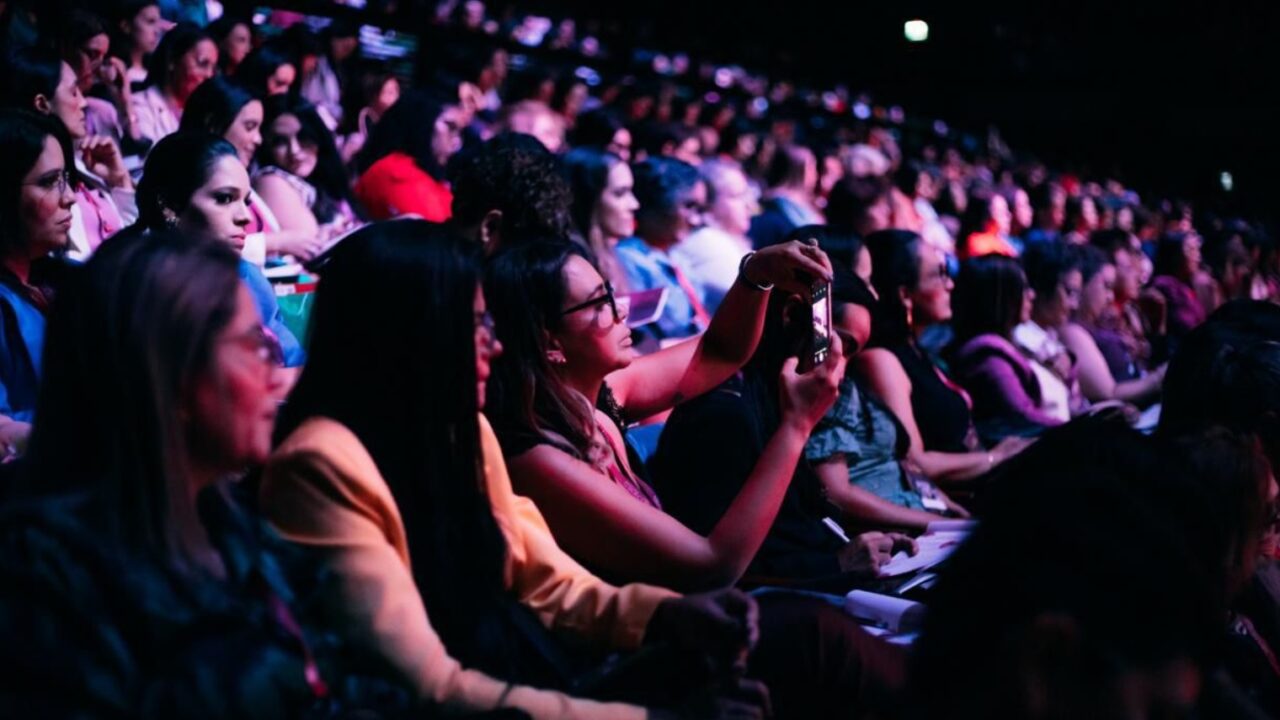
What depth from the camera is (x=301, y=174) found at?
4.42 meters

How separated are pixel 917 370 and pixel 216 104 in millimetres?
2149

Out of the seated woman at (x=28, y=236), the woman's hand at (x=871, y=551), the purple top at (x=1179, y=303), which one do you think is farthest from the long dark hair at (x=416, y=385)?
the purple top at (x=1179, y=303)

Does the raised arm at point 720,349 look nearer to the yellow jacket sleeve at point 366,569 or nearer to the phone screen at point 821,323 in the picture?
the phone screen at point 821,323

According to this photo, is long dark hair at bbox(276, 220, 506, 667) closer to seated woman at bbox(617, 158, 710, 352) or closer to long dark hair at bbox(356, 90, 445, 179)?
seated woman at bbox(617, 158, 710, 352)

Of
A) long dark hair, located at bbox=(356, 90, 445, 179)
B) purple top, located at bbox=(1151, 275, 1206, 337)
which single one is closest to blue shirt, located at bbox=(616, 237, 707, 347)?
long dark hair, located at bbox=(356, 90, 445, 179)

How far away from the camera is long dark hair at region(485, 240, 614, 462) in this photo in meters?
2.23

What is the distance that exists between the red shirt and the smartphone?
6.96ft

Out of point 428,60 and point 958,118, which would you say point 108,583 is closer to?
point 428,60

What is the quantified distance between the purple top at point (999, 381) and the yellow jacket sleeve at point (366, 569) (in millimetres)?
3019

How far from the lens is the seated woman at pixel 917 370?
3600 mm

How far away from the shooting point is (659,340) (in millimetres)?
4082

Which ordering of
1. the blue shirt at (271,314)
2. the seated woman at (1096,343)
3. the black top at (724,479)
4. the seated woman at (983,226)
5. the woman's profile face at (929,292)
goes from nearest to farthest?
the black top at (724,479) < the blue shirt at (271,314) < the woman's profile face at (929,292) < the seated woman at (1096,343) < the seated woman at (983,226)

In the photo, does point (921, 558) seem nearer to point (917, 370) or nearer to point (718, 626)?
point (718, 626)

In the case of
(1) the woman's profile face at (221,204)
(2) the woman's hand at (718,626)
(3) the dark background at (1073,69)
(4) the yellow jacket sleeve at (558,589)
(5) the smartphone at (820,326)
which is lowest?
(4) the yellow jacket sleeve at (558,589)
